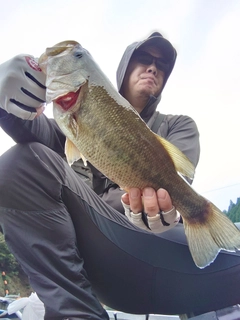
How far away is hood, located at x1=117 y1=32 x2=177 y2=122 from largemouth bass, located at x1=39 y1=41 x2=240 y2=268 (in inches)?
43.1

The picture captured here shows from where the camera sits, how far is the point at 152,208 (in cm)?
132

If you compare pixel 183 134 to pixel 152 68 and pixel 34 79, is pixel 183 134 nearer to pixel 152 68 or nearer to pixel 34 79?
pixel 152 68

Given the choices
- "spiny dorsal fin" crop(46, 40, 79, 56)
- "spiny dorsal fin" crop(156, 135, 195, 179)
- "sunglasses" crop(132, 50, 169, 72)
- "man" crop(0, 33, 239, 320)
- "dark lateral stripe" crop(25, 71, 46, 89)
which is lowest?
"man" crop(0, 33, 239, 320)

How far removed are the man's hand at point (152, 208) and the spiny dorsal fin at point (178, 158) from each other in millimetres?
125

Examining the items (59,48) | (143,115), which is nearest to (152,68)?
(143,115)

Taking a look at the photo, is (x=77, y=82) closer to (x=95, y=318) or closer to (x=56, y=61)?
(x=56, y=61)

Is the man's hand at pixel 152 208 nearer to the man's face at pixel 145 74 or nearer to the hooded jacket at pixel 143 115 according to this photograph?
the hooded jacket at pixel 143 115

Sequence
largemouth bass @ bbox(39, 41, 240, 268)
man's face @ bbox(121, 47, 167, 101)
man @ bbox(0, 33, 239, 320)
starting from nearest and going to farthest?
largemouth bass @ bbox(39, 41, 240, 268) → man @ bbox(0, 33, 239, 320) → man's face @ bbox(121, 47, 167, 101)

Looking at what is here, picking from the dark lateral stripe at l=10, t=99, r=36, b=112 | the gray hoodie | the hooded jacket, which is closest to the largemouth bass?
the dark lateral stripe at l=10, t=99, r=36, b=112

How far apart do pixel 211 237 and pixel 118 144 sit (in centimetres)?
54

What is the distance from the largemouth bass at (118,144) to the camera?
4.06 feet

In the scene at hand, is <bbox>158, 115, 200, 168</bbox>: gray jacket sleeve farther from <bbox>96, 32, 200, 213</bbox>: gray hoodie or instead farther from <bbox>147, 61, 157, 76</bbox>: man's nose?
<bbox>147, 61, 157, 76</bbox>: man's nose

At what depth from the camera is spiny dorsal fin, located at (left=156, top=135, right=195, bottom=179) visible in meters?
1.35

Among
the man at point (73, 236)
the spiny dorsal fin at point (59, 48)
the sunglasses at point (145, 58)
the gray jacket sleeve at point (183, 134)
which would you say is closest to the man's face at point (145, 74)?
the sunglasses at point (145, 58)
